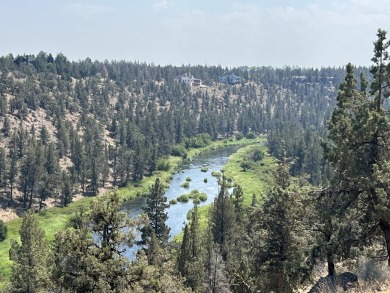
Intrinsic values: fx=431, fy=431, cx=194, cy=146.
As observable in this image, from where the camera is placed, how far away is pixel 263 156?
169000 millimetres

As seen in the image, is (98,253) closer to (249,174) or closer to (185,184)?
(185,184)

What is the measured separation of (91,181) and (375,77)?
107609 millimetres

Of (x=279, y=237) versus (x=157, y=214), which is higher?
(x=279, y=237)

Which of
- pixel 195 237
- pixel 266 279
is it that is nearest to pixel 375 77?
pixel 266 279

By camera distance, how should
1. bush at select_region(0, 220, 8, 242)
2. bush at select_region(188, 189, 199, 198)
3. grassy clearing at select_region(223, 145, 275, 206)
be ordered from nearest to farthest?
bush at select_region(0, 220, 8, 242) < bush at select_region(188, 189, 199, 198) < grassy clearing at select_region(223, 145, 275, 206)

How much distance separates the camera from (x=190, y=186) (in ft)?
427

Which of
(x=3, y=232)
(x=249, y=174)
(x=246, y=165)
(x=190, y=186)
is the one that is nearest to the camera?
(x=3, y=232)

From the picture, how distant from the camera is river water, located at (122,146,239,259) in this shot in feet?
330

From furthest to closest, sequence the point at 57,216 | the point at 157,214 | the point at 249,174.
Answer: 1. the point at 249,174
2. the point at 57,216
3. the point at 157,214

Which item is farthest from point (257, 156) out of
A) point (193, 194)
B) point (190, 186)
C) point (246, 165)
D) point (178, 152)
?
point (193, 194)

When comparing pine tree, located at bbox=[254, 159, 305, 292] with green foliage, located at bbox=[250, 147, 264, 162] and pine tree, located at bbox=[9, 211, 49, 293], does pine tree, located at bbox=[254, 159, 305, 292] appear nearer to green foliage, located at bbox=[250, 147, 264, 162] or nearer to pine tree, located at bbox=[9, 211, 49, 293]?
pine tree, located at bbox=[9, 211, 49, 293]

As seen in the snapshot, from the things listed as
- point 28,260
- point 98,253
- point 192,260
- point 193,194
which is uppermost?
point 98,253

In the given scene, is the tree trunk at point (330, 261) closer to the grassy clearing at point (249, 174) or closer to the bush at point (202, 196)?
the grassy clearing at point (249, 174)

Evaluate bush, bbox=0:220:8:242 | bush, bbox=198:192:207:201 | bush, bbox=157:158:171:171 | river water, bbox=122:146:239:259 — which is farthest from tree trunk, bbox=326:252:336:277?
bush, bbox=157:158:171:171
